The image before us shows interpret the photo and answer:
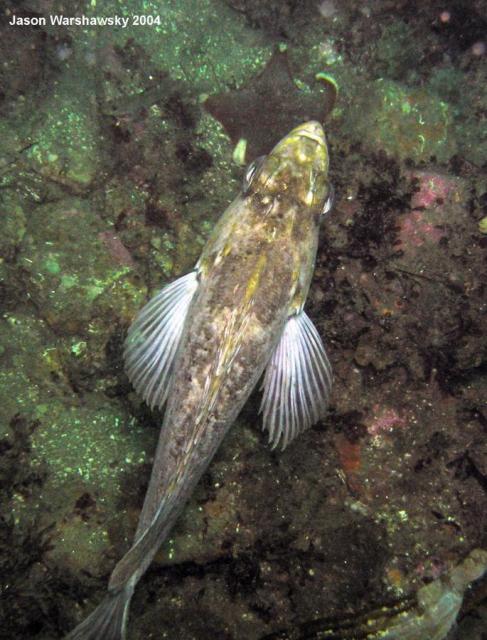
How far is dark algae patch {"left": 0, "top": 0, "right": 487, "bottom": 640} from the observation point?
4066 mm

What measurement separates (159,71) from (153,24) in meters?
0.62

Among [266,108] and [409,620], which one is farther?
[266,108]

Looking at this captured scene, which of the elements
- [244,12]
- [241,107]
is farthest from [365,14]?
[241,107]

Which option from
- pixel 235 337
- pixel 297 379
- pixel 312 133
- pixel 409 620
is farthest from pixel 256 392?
pixel 312 133

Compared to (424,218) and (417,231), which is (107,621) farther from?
(424,218)

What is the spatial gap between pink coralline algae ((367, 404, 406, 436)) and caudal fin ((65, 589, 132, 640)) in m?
2.77

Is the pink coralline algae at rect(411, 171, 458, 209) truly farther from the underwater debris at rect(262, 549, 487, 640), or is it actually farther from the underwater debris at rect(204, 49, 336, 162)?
the underwater debris at rect(262, 549, 487, 640)

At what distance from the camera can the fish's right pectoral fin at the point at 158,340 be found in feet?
12.8

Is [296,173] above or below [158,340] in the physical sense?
above

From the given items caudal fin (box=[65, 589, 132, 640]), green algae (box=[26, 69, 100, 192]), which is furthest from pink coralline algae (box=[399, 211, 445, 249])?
caudal fin (box=[65, 589, 132, 640])

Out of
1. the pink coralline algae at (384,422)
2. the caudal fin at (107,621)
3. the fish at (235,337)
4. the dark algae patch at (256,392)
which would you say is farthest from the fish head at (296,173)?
the caudal fin at (107,621)

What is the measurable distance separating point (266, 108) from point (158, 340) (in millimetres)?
2891

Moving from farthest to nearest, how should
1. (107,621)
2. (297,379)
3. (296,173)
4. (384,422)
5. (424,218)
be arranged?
1. (384,422)
2. (424,218)
3. (297,379)
4. (296,173)
5. (107,621)

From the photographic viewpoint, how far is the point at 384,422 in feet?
14.7
